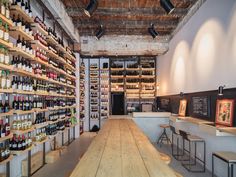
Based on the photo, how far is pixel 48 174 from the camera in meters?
4.86

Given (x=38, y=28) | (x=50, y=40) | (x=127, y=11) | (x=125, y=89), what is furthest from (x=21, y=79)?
(x=125, y=89)

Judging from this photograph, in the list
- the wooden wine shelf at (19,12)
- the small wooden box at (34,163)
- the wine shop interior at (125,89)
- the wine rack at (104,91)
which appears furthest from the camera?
the wine rack at (104,91)

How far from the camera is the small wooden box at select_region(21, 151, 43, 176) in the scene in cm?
464

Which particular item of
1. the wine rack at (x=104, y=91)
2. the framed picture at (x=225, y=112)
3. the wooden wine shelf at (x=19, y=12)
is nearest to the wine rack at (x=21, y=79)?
the wooden wine shelf at (x=19, y=12)

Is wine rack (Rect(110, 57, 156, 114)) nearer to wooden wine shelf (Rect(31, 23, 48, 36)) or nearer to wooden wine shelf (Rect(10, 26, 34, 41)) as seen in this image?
wooden wine shelf (Rect(31, 23, 48, 36))

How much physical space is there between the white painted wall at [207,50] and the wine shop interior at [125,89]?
2cm

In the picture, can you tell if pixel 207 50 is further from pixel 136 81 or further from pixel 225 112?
pixel 136 81

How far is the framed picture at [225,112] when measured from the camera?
4137 mm

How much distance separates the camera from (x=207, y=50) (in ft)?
17.2

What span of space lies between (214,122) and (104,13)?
3.93 m

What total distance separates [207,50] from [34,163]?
4273 millimetres

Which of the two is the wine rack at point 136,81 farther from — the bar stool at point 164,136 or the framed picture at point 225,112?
the framed picture at point 225,112

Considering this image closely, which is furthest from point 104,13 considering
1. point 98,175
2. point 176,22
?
point 98,175

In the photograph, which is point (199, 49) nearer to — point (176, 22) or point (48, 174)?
point (176, 22)
